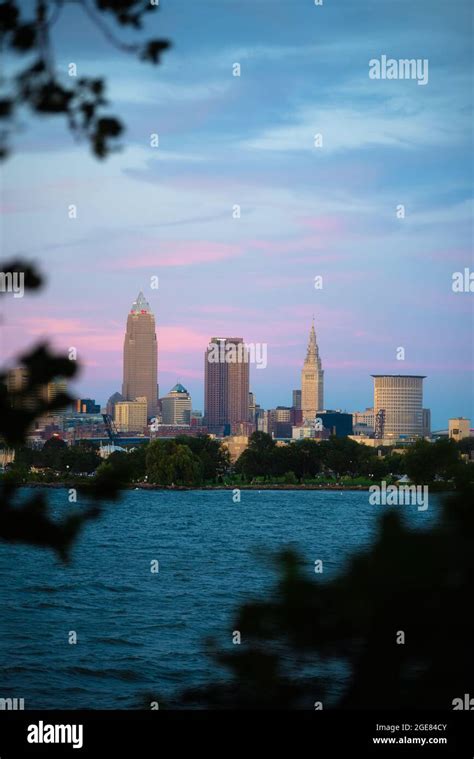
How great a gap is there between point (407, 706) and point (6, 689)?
35.8ft

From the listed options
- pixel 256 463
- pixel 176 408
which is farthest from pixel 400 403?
pixel 256 463

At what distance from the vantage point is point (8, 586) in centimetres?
2495

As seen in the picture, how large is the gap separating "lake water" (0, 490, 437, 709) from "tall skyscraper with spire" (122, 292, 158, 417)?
126 metres

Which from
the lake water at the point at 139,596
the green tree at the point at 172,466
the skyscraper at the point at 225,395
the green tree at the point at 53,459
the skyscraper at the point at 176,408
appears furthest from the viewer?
the skyscraper at the point at 176,408

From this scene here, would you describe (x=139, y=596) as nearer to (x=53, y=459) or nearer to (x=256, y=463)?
(x=53, y=459)

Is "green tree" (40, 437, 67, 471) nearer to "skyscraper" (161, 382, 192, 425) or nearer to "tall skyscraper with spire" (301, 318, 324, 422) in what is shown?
"skyscraper" (161, 382, 192, 425)

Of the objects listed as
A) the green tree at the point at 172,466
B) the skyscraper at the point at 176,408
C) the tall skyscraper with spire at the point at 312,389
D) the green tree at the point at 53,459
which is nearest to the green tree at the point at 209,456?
the green tree at the point at 172,466

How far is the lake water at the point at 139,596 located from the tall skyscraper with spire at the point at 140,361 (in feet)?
413

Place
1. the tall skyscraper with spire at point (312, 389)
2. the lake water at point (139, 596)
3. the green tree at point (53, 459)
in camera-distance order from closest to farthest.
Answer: the lake water at point (139, 596), the green tree at point (53, 459), the tall skyscraper with spire at point (312, 389)

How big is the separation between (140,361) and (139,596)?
153 m

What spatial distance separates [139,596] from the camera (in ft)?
73.2

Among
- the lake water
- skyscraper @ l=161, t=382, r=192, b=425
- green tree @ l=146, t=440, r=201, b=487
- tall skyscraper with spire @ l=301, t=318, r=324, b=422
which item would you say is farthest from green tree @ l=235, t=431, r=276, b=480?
tall skyscraper with spire @ l=301, t=318, r=324, b=422

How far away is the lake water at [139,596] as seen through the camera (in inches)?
498

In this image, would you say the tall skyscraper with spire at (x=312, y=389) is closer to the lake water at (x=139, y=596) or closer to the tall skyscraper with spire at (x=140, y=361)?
the tall skyscraper with spire at (x=140, y=361)
